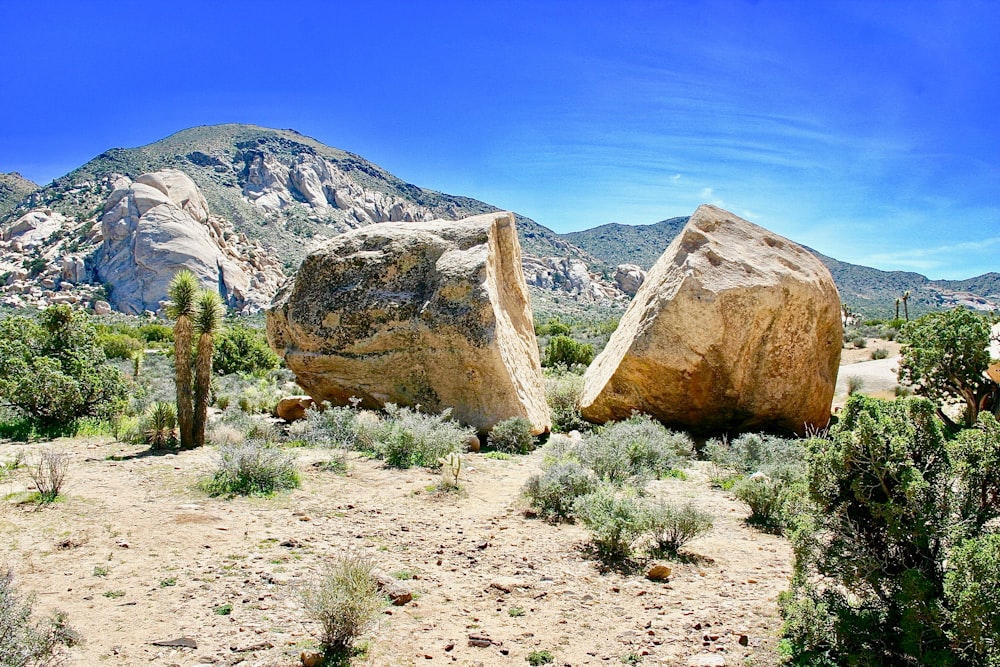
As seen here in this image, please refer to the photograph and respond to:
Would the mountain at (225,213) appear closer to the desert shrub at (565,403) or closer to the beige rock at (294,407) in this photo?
the beige rock at (294,407)

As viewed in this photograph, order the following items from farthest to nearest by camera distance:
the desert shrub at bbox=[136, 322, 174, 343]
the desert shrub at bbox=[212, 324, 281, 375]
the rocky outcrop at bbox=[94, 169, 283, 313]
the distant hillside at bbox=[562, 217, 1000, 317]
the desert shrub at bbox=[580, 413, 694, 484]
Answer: the distant hillside at bbox=[562, 217, 1000, 317]
the rocky outcrop at bbox=[94, 169, 283, 313]
the desert shrub at bbox=[136, 322, 174, 343]
the desert shrub at bbox=[212, 324, 281, 375]
the desert shrub at bbox=[580, 413, 694, 484]

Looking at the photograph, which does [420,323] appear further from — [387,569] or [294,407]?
[387,569]

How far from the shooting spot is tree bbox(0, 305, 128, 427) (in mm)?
12312

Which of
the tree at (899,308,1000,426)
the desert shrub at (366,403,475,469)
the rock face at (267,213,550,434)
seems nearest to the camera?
the desert shrub at (366,403,475,469)

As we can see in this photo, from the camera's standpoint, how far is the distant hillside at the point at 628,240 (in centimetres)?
12175

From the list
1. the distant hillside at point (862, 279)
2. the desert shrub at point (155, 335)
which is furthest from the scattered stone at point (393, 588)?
the distant hillside at point (862, 279)

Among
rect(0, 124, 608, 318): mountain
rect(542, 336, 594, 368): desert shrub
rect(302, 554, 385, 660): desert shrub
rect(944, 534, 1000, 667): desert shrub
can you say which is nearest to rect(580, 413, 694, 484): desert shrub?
rect(302, 554, 385, 660): desert shrub

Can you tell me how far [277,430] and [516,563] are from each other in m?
7.82

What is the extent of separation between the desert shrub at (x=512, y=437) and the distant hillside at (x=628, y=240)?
352 feet

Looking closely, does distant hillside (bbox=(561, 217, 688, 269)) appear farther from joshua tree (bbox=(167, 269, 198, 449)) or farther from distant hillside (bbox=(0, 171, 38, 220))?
joshua tree (bbox=(167, 269, 198, 449))

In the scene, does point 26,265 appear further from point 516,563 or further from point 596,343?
point 516,563

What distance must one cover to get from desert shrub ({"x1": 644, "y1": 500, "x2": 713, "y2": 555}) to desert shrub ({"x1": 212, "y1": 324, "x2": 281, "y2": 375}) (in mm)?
20532

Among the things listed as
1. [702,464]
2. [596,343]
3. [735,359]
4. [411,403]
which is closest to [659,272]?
[735,359]

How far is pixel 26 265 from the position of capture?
7369 cm
